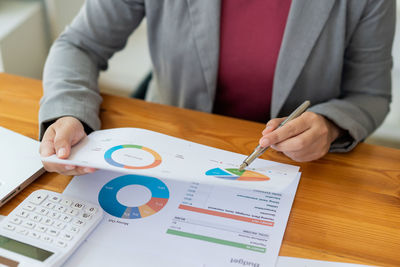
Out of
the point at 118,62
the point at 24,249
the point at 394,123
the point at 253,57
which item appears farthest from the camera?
the point at 118,62

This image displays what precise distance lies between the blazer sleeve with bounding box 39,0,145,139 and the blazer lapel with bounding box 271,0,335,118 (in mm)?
343

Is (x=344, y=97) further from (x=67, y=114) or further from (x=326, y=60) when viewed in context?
(x=67, y=114)

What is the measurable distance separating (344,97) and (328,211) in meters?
0.41

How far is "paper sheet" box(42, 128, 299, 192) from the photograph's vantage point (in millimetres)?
617

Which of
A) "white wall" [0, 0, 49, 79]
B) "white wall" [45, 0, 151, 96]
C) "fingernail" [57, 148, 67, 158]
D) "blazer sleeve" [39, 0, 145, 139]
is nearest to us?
"fingernail" [57, 148, 67, 158]

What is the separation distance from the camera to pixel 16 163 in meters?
0.72

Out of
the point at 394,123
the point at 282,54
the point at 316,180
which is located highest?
the point at 282,54

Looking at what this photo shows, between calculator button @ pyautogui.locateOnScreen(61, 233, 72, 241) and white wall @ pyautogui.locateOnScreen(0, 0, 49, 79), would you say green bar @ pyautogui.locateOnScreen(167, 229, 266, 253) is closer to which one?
calculator button @ pyautogui.locateOnScreen(61, 233, 72, 241)

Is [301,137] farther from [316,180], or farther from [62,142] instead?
[62,142]

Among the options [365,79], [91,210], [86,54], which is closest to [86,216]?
[91,210]

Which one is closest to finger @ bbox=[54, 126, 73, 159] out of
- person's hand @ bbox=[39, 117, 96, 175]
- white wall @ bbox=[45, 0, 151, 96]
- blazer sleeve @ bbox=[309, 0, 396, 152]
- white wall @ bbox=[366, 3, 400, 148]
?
person's hand @ bbox=[39, 117, 96, 175]

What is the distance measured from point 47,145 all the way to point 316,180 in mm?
458

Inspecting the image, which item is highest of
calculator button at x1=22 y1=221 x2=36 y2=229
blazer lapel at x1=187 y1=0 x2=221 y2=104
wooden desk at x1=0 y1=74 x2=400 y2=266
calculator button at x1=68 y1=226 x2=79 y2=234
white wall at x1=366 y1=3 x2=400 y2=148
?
blazer lapel at x1=187 y1=0 x2=221 y2=104

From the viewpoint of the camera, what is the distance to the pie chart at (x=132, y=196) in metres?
0.65
